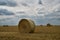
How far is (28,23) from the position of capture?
20.7 ft

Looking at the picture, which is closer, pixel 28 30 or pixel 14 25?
pixel 28 30

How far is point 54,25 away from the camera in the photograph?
853 centimetres

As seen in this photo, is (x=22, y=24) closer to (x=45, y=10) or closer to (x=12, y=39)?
(x=12, y=39)

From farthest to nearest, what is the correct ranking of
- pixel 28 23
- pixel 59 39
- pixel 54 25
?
pixel 54 25 → pixel 28 23 → pixel 59 39

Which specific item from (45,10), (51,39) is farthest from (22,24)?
(45,10)

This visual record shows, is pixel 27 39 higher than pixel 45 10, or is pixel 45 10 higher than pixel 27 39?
pixel 45 10

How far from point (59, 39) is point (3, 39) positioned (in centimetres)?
135

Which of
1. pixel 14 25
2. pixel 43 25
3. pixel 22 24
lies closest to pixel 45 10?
pixel 43 25

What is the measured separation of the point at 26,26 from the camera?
21.1 feet

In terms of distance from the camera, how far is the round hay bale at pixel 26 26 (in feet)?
20.7

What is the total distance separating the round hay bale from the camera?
248 inches

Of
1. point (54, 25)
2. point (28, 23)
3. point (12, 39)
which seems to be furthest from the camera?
point (54, 25)

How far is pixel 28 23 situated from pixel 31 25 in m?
0.11

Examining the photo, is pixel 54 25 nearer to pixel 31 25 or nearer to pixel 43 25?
pixel 43 25
